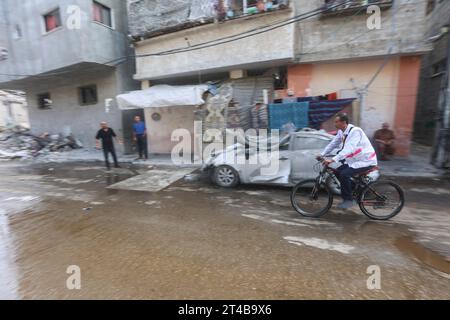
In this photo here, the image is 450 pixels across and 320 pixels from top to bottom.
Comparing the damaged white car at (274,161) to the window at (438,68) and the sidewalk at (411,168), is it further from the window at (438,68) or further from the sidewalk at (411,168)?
the window at (438,68)

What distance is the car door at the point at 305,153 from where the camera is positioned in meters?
5.91

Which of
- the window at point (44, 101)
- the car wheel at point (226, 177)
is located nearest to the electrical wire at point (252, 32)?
the car wheel at point (226, 177)

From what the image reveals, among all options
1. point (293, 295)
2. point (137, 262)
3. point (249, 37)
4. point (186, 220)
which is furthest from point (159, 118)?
point (293, 295)

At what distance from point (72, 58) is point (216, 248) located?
11394mm

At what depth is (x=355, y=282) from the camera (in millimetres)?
2711

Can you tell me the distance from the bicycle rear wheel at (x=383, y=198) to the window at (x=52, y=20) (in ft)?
46.0

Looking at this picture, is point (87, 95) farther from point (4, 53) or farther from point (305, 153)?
point (305, 153)

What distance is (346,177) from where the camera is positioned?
432cm

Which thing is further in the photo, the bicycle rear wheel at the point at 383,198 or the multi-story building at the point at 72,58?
the multi-story building at the point at 72,58

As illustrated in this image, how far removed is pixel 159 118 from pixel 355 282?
1108 cm

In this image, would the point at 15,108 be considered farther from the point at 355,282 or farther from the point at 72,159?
the point at 355,282

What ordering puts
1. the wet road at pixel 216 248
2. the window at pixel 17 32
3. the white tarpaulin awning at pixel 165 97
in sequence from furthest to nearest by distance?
the window at pixel 17 32, the white tarpaulin awning at pixel 165 97, the wet road at pixel 216 248

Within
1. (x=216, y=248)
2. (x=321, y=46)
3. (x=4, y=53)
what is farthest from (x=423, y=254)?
(x=4, y=53)

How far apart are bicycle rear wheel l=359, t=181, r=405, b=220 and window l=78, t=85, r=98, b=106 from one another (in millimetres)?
13773
